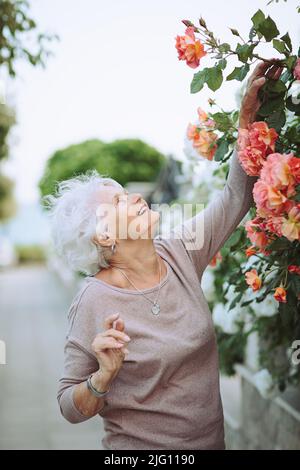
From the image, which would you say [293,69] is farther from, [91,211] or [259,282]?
[91,211]

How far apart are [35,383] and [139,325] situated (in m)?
4.75

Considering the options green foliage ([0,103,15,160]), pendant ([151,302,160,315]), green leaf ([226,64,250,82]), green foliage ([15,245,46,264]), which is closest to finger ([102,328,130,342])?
pendant ([151,302,160,315])

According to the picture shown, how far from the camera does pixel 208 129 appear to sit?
1.92 metres

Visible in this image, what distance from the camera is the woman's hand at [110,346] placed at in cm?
162

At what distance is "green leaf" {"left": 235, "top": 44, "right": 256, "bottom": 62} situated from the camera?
1.61 meters

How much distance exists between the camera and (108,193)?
191 cm

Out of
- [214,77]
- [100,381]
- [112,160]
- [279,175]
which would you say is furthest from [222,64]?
[112,160]

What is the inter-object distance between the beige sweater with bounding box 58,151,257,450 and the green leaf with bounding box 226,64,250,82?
29 centimetres

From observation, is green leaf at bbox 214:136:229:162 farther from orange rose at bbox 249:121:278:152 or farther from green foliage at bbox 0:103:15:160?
green foliage at bbox 0:103:15:160

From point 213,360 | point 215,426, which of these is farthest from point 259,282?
point 215,426

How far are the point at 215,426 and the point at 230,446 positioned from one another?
97.9 inches

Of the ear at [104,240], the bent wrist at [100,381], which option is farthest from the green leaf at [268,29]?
the bent wrist at [100,381]

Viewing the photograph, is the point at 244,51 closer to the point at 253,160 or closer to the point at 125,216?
the point at 253,160
